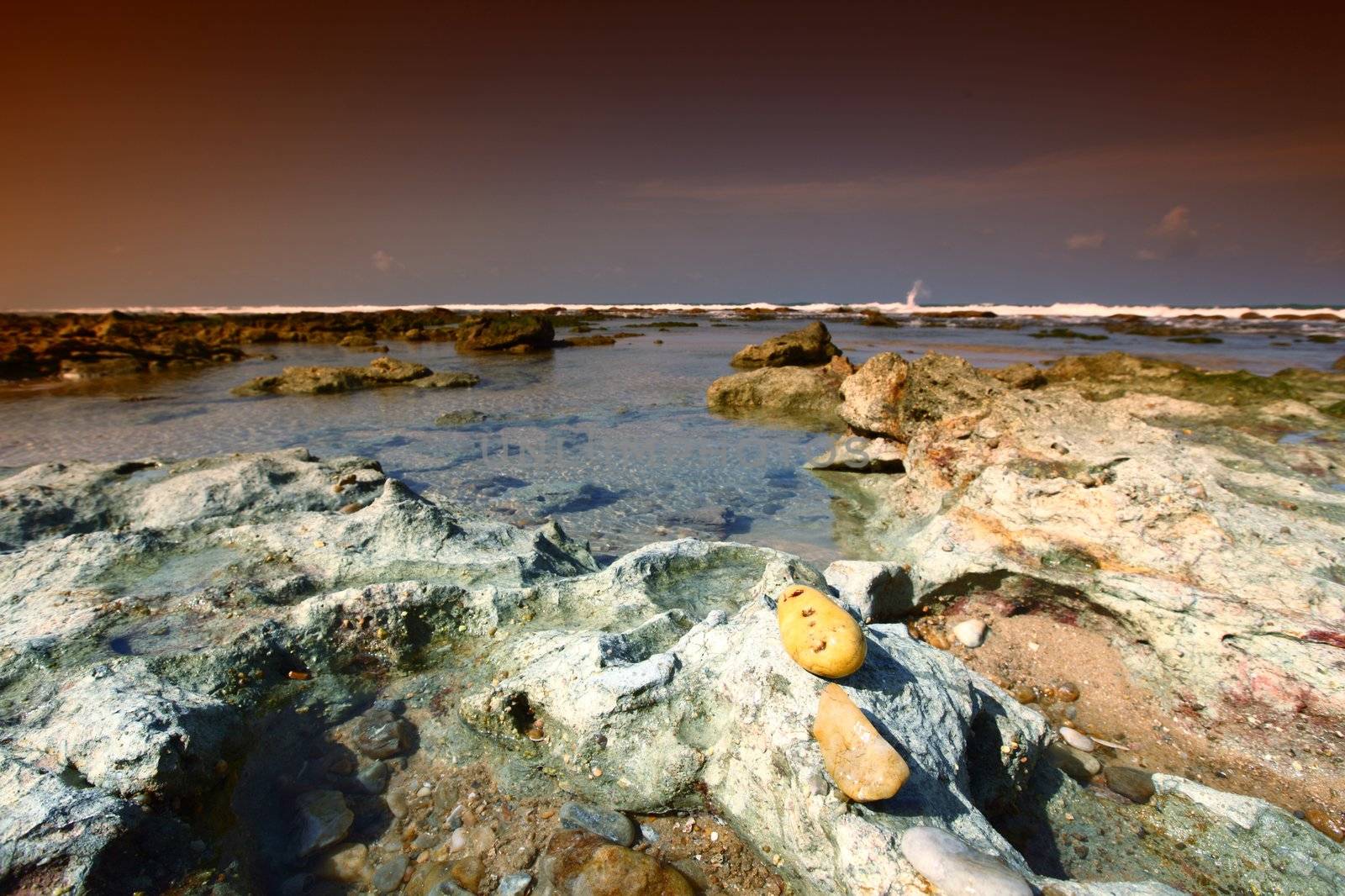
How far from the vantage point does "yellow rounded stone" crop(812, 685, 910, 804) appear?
1.97 meters

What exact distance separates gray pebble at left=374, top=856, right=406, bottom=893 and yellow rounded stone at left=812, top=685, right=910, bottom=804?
63.5 inches

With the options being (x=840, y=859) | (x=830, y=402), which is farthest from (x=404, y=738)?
(x=830, y=402)

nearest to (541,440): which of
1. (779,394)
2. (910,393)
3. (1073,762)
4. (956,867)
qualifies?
(779,394)

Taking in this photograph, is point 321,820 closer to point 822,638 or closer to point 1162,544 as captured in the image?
point 822,638

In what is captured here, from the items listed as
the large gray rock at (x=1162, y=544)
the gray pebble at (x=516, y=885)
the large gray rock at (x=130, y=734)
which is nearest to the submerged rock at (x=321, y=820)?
the large gray rock at (x=130, y=734)

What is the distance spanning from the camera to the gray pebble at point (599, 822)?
243 centimetres

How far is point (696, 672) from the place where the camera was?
2730 mm

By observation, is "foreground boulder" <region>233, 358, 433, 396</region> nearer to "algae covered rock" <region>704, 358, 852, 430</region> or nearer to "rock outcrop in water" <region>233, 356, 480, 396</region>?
"rock outcrop in water" <region>233, 356, 480, 396</region>

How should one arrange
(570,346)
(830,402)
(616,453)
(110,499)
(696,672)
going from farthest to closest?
1. (570,346)
2. (830,402)
3. (616,453)
4. (110,499)
5. (696,672)

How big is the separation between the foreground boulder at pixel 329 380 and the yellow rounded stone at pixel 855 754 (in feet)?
52.2

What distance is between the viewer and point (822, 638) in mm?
2328

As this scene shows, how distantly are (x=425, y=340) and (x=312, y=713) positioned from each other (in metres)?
33.7

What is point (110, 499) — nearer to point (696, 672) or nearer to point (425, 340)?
point (696, 672)

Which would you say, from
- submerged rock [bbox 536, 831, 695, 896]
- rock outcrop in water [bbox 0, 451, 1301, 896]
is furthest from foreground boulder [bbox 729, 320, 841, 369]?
submerged rock [bbox 536, 831, 695, 896]
